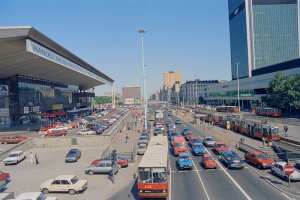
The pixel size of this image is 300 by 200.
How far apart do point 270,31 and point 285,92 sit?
7491cm

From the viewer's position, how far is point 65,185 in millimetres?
24094

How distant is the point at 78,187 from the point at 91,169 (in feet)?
19.6

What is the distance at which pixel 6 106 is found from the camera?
2717 inches

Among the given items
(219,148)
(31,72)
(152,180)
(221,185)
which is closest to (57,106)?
(31,72)

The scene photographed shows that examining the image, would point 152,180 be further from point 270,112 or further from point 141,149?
point 270,112

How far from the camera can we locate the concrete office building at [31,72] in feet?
146

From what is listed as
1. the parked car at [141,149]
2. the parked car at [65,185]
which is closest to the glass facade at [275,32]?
the parked car at [141,149]

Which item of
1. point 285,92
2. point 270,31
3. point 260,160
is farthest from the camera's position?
point 270,31

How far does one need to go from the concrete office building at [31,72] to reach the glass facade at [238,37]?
74.1 m

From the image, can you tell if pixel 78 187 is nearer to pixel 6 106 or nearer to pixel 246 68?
pixel 6 106

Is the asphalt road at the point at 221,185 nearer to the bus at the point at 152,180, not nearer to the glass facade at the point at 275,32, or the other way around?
the bus at the point at 152,180

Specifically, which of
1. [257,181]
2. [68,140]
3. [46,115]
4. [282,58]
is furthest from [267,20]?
[257,181]

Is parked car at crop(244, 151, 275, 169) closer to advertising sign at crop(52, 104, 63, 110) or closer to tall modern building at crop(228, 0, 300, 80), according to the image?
advertising sign at crop(52, 104, 63, 110)

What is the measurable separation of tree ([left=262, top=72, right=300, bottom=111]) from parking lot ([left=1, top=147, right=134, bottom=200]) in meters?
48.4
